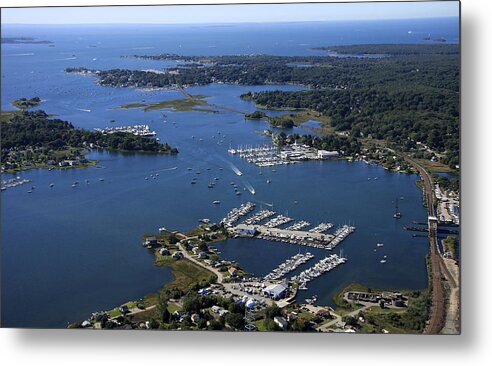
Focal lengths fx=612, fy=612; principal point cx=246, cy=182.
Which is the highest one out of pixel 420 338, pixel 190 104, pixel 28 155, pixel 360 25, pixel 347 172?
pixel 360 25

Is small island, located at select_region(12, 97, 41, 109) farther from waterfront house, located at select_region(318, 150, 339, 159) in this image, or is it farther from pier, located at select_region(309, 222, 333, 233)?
waterfront house, located at select_region(318, 150, 339, 159)

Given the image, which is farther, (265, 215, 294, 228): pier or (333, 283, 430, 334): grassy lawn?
(265, 215, 294, 228): pier

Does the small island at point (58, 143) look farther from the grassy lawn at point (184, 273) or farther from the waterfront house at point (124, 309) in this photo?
the waterfront house at point (124, 309)

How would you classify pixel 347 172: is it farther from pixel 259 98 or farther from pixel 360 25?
pixel 360 25

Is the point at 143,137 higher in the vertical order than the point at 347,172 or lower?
higher

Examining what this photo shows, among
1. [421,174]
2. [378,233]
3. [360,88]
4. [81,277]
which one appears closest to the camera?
[81,277]

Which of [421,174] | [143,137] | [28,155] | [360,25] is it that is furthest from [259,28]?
[28,155]

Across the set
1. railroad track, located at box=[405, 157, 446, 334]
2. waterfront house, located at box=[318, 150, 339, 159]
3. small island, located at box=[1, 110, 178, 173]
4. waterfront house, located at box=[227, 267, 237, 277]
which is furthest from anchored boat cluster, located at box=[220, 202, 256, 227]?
railroad track, located at box=[405, 157, 446, 334]
